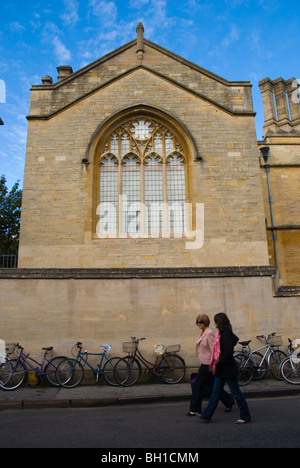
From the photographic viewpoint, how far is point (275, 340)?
29.5ft

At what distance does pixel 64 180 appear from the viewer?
1330 centimetres

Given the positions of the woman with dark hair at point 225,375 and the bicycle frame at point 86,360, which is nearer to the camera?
the woman with dark hair at point 225,375

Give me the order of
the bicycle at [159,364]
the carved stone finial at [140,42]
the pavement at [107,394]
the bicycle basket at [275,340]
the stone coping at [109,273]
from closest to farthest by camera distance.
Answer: the pavement at [107,394]
the bicycle at [159,364]
the bicycle basket at [275,340]
the stone coping at [109,273]
the carved stone finial at [140,42]

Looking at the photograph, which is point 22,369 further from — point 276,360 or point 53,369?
point 276,360

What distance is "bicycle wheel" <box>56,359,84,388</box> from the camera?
27.1 feet

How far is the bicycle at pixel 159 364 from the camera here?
848cm

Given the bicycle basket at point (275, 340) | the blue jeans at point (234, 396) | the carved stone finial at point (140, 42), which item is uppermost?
the carved stone finial at point (140, 42)

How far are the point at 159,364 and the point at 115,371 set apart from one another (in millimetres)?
1007

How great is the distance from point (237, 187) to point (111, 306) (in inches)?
267

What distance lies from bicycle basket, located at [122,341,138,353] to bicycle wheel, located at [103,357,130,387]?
0.93ft

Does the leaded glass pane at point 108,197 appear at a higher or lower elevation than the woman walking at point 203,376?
higher

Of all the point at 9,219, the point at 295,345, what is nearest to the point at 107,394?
the point at 295,345

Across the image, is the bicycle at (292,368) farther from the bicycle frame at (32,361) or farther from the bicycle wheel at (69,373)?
the bicycle frame at (32,361)

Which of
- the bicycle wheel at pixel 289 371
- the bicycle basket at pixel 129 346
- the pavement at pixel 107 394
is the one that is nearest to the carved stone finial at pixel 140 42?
the bicycle basket at pixel 129 346
